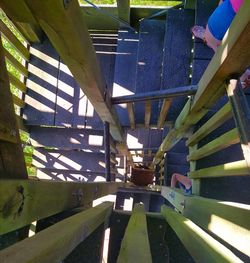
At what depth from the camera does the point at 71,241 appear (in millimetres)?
875

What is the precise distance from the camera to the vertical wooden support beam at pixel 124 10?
12.7ft

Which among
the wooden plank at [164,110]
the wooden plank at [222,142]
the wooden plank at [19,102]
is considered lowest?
the wooden plank at [222,142]

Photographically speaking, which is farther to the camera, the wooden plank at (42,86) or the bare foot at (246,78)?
the wooden plank at (42,86)

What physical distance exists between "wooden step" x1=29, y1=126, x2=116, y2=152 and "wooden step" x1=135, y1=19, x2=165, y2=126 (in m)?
1.09

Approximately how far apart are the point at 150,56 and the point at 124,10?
58 centimetres

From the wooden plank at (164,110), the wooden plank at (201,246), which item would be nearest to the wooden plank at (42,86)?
the wooden plank at (164,110)

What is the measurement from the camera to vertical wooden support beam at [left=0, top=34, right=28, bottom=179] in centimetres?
95

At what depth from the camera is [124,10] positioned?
404 cm

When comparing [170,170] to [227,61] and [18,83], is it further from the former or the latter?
[227,61]

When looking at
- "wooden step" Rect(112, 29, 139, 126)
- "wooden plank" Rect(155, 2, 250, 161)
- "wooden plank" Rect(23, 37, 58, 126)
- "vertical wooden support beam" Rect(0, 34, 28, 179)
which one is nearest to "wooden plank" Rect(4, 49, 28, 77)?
"wooden plank" Rect(23, 37, 58, 126)

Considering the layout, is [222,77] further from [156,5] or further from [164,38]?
[156,5]

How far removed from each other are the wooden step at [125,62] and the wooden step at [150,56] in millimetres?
267

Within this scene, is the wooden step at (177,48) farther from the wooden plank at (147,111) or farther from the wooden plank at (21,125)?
the wooden plank at (21,125)

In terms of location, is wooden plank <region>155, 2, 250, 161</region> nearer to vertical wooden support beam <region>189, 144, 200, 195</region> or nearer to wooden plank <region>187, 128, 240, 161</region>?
wooden plank <region>187, 128, 240, 161</region>
